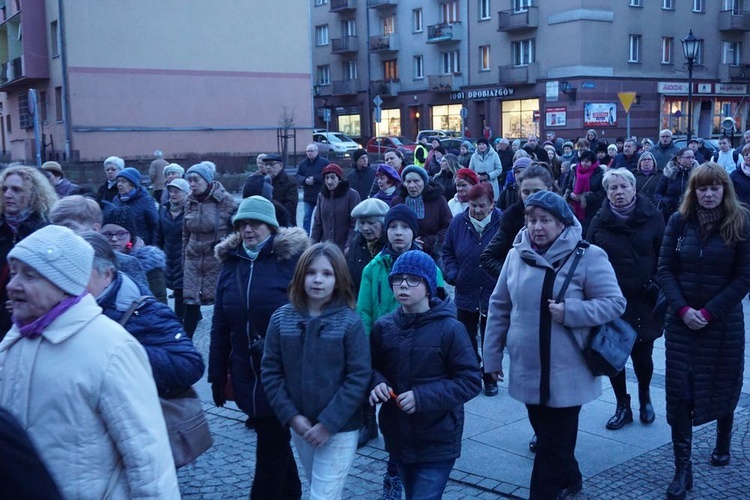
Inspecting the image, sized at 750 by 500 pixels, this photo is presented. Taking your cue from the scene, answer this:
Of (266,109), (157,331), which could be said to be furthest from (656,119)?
(157,331)

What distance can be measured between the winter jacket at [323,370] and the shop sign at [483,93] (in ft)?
146

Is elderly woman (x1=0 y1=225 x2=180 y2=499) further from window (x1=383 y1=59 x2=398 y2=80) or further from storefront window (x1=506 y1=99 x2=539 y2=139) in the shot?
window (x1=383 y1=59 x2=398 y2=80)

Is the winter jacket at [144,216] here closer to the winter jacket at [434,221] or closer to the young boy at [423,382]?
the winter jacket at [434,221]

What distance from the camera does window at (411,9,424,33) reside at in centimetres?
5341

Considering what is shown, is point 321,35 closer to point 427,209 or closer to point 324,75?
point 324,75

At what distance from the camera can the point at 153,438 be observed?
2744mm

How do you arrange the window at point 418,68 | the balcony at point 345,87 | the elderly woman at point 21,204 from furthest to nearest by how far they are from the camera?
the balcony at point 345,87
the window at point 418,68
the elderly woman at point 21,204

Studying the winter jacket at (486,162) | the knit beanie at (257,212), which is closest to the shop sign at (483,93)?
the winter jacket at (486,162)

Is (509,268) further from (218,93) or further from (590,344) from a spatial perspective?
(218,93)

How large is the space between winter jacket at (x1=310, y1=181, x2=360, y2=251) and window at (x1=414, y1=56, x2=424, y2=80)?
4557cm

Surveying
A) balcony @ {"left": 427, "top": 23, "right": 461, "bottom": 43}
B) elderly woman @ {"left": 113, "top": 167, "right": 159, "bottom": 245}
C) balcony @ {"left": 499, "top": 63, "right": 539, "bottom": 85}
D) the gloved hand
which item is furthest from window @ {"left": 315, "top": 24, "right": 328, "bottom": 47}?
the gloved hand

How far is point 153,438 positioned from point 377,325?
172 cm

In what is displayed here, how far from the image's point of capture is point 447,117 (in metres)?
52.6

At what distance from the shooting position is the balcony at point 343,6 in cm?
5769
